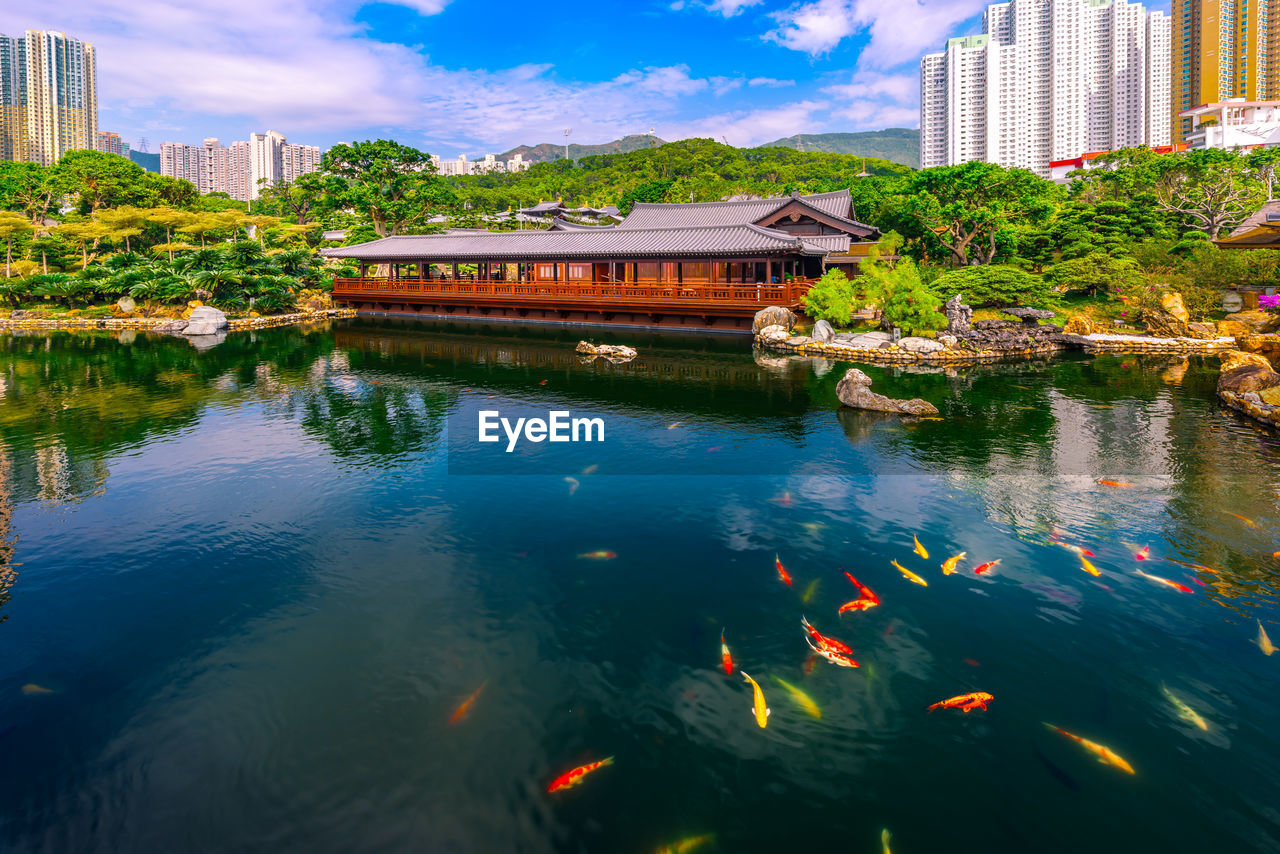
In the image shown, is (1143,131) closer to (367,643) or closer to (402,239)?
(402,239)

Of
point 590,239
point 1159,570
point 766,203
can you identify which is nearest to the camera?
point 1159,570

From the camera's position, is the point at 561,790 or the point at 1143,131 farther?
the point at 1143,131

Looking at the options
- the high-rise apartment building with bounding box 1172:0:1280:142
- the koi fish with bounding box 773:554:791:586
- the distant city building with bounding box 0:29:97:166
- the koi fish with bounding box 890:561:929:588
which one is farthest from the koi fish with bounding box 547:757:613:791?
the distant city building with bounding box 0:29:97:166

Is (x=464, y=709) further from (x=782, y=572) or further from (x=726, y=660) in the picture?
(x=782, y=572)

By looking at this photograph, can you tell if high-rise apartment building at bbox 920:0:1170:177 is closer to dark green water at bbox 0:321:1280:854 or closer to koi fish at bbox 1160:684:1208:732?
dark green water at bbox 0:321:1280:854

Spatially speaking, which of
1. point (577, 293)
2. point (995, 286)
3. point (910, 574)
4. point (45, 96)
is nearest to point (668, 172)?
point (577, 293)

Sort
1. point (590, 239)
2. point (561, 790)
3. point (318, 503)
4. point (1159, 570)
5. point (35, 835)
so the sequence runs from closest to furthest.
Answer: point (35, 835), point (561, 790), point (1159, 570), point (318, 503), point (590, 239)

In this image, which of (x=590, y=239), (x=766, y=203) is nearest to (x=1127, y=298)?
(x=766, y=203)
